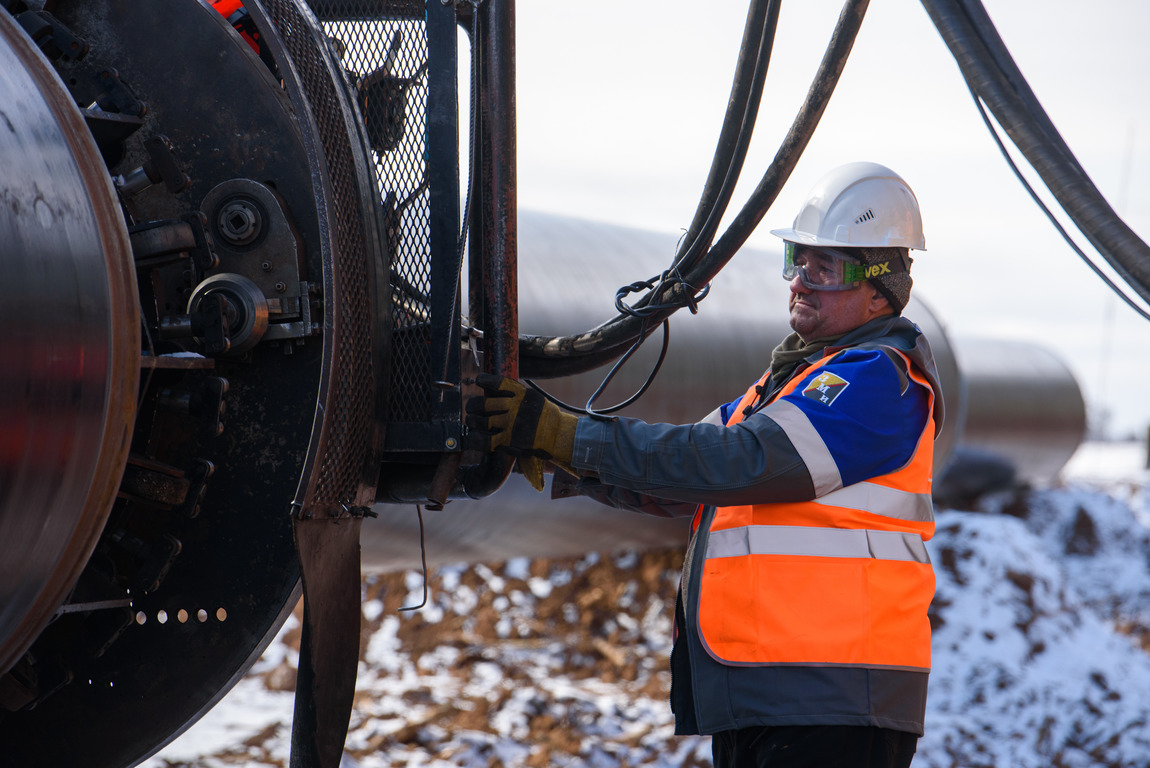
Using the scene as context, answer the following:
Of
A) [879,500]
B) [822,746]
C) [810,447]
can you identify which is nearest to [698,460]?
[810,447]

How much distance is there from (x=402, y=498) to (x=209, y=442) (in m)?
0.41

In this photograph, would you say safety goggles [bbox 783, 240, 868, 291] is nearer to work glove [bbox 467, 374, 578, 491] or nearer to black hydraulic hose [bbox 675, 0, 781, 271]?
black hydraulic hose [bbox 675, 0, 781, 271]

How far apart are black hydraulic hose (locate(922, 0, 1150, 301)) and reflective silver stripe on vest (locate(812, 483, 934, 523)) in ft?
2.49

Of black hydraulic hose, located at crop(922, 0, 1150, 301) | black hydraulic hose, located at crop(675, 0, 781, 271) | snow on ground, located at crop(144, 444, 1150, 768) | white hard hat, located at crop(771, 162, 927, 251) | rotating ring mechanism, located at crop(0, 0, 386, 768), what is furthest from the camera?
snow on ground, located at crop(144, 444, 1150, 768)

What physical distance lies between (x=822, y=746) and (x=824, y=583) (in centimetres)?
34

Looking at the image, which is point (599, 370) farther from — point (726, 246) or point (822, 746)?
point (822, 746)

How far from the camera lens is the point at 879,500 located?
252cm

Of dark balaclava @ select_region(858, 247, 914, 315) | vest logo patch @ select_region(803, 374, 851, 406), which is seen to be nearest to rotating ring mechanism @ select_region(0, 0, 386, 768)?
vest logo patch @ select_region(803, 374, 851, 406)

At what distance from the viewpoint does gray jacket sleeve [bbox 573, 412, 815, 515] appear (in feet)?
7.78

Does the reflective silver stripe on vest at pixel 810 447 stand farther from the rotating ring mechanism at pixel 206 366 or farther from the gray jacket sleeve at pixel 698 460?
the rotating ring mechanism at pixel 206 366

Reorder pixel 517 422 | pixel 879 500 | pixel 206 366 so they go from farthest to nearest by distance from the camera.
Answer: pixel 879 500
pixel 517 422
pixel 206 366

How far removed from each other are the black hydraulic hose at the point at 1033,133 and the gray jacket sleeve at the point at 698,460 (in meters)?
0.73

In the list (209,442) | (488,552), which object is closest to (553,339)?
(209,442)

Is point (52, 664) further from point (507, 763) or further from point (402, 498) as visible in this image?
point (507, 763)
